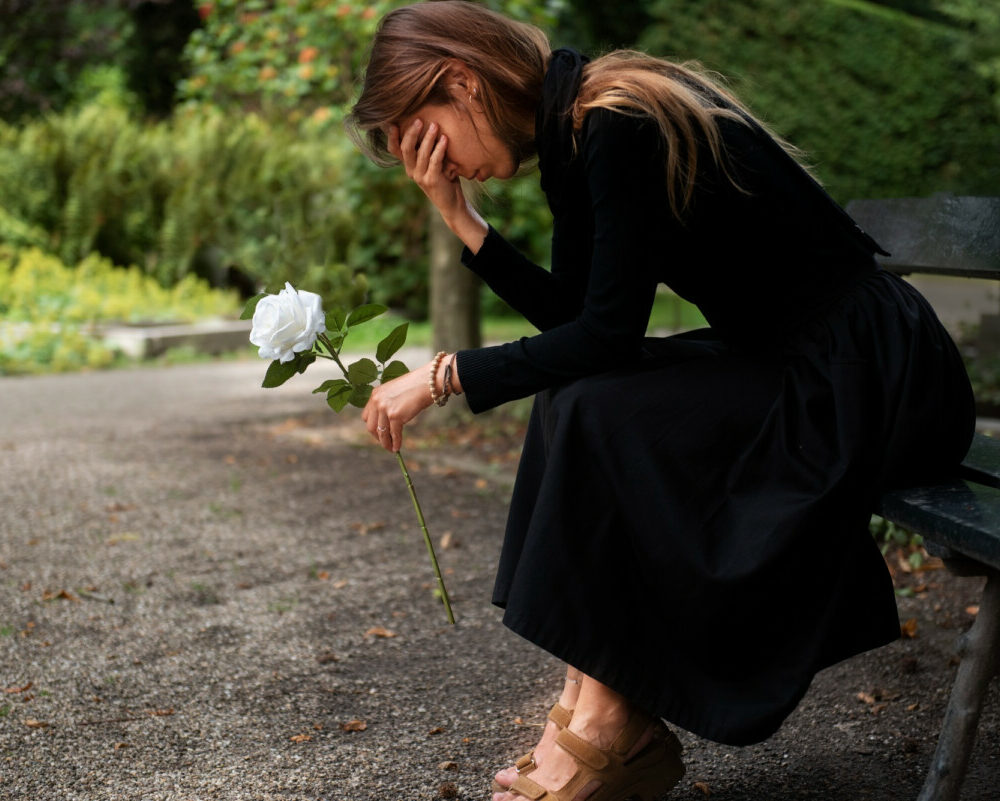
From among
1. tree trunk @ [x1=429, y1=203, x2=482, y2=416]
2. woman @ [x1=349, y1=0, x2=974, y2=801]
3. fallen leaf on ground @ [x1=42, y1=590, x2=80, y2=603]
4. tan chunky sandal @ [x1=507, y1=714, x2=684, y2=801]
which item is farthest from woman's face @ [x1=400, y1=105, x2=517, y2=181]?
tree trunk @ [x1=429, y1=203, x2=482, y2=416]

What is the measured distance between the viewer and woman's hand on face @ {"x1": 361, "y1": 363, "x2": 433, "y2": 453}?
1984 millimetres

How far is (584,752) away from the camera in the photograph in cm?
192

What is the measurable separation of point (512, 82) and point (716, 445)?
0.72 metres

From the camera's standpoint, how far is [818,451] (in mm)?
1784

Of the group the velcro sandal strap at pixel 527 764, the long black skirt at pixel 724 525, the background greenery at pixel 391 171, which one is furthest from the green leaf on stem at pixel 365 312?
the background greenery at pixel 391 171

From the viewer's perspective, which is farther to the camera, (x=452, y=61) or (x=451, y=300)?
(x=451, y=300)

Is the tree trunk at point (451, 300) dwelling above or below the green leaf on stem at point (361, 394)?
below

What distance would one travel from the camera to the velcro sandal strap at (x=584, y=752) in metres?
1.92

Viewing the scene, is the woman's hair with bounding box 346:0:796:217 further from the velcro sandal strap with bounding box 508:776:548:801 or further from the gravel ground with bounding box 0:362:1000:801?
the gravel ground with bounding box 0:362:1000:801

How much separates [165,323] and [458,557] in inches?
242

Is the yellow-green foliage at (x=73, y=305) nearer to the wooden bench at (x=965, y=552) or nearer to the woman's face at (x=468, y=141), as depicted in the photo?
the woman's face at (x=468, y=141)

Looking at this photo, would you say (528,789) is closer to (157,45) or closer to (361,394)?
(361,394)

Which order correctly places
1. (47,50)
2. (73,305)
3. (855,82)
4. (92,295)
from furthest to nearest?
(47,50) → (855,82) → (92,295) → (73,305)

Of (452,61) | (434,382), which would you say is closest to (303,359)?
(434,382)
